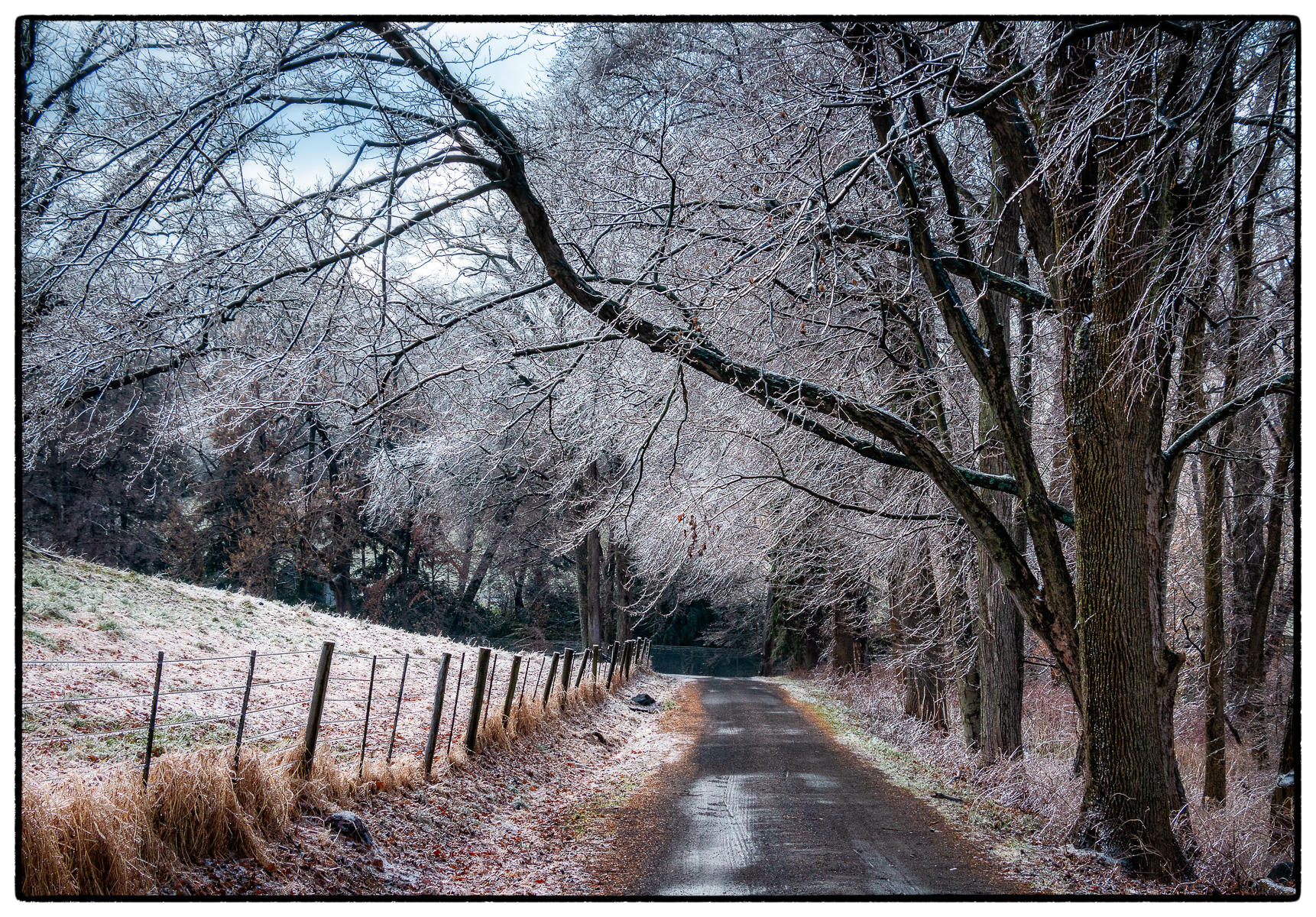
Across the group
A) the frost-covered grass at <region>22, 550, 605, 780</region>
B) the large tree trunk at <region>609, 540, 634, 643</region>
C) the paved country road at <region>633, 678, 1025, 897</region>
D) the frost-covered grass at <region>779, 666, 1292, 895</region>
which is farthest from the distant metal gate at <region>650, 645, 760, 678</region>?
the paved country road at <region>633, 678, 1025, 897</region>

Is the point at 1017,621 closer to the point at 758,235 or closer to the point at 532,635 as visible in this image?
the point at 758,235

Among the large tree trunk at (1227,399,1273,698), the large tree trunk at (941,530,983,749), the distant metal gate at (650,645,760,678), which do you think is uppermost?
the large tree trunk at (1227,399,1273,698)

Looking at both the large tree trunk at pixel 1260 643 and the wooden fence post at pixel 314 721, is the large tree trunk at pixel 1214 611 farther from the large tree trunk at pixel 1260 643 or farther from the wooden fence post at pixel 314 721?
the wooden fence post at pixel 314 721

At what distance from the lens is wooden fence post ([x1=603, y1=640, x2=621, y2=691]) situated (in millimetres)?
14572

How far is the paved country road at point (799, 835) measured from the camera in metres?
4.46

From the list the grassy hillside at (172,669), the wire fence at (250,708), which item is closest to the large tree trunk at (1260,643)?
the wire fence at (250,708)

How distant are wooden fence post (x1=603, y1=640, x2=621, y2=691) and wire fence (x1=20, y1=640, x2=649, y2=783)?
3.60 metres

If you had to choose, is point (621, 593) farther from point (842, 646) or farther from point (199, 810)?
point (199, 810)

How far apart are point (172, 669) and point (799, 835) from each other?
22.7 ft

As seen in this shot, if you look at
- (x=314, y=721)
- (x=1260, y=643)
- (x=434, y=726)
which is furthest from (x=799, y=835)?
(x=1260, y=643)

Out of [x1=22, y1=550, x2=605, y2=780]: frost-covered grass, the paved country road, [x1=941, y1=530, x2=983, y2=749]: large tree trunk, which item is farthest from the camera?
[x1=941, y1=530, x2=983, y2=749]: large tree trunk

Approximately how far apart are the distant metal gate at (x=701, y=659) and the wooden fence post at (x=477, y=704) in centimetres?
2821

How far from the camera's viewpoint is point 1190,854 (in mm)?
4871

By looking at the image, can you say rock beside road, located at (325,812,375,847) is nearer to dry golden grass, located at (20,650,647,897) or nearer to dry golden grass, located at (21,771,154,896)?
dry golden grass, located at (20,650,647,897)
